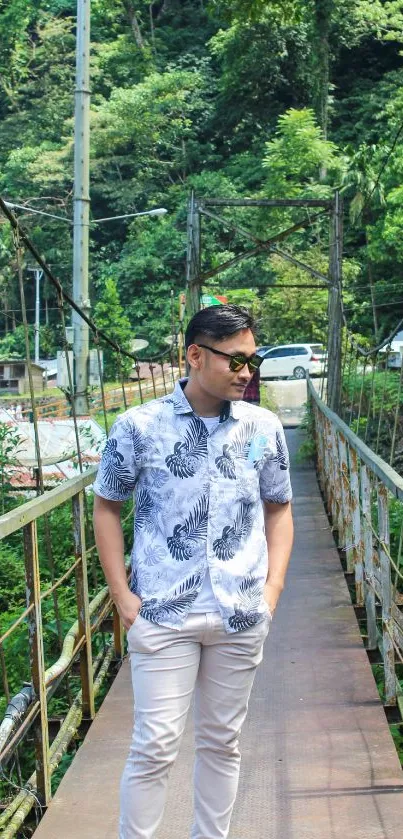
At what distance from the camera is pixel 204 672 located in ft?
7.36

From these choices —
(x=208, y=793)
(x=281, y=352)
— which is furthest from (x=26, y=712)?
(x=281, y=352)

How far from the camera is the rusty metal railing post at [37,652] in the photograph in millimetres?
2681

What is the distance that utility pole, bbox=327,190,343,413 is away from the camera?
1263 cm

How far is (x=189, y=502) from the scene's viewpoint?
7.20 feet

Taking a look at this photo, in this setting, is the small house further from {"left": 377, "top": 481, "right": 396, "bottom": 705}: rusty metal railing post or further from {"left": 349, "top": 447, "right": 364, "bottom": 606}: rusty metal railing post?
{"left": 377, "top": 481, "right": 396, "bottom": 705}: rusty metal railing post

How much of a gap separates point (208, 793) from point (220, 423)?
757mm

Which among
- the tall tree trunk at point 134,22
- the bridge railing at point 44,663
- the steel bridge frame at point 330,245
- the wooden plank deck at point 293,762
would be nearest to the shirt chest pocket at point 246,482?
the bridge railing at point 44,663

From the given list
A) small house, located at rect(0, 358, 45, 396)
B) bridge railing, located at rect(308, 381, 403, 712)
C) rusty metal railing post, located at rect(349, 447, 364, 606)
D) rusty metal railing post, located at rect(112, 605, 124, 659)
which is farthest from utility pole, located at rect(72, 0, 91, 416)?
small house, located at rect(0, 358, 45, 396)

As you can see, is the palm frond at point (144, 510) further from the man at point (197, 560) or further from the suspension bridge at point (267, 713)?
the suspension bridge at point (267, 713)

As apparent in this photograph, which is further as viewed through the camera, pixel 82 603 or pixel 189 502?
pixel 82 603

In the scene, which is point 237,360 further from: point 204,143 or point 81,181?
point 204,143

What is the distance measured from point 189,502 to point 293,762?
1200mm

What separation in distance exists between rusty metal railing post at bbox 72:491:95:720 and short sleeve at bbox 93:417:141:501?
3.75 ft

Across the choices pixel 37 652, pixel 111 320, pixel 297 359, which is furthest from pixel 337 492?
pixel 111 320
